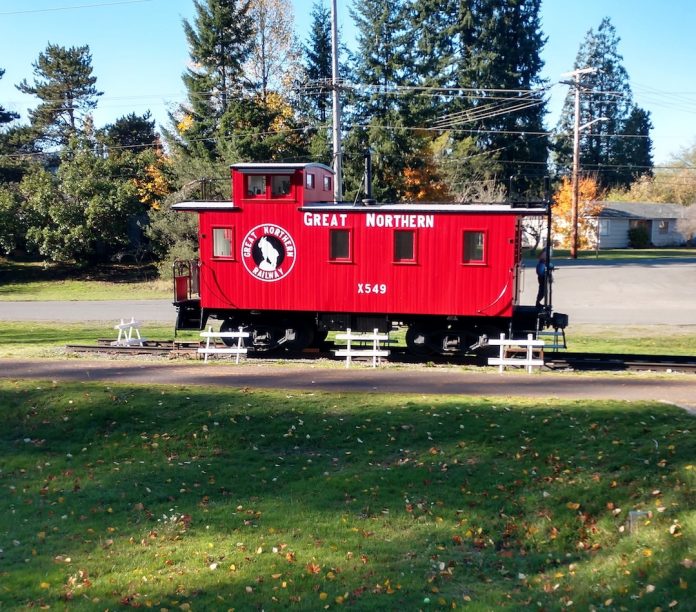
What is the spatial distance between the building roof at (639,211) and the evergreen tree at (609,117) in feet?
36.0

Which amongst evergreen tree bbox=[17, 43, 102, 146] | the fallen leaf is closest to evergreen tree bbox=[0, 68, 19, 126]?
evergreen tree bbox=[17, 43, 102, 146]

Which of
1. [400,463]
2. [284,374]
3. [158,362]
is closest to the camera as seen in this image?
[400,463]

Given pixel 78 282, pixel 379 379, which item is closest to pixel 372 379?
pixel 379 379

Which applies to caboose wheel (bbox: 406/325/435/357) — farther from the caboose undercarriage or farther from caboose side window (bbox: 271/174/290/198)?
caboose side window (bbox: 271/174/290/198)

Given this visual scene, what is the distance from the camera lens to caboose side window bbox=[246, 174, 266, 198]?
1791 centimetres

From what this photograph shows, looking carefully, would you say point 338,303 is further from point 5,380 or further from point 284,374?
point 5,380

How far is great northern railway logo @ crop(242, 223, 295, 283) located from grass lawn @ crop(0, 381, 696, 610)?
589cm

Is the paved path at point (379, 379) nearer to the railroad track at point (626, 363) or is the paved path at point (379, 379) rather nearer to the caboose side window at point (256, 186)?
the railroad track at point (626, 363)

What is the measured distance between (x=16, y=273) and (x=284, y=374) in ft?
118

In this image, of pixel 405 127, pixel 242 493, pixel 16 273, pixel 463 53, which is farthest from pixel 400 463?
pixel 463 53

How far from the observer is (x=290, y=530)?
803 centimetres

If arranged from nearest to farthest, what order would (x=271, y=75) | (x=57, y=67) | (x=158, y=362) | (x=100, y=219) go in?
1. (x=158, y=362)
2. (x=100, y=219)
3. (x=271, y=75)
4. (x=57, y=67)

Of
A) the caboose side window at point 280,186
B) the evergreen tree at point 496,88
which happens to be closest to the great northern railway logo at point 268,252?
the caboose side window at point 280,186

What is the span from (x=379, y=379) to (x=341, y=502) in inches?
225
